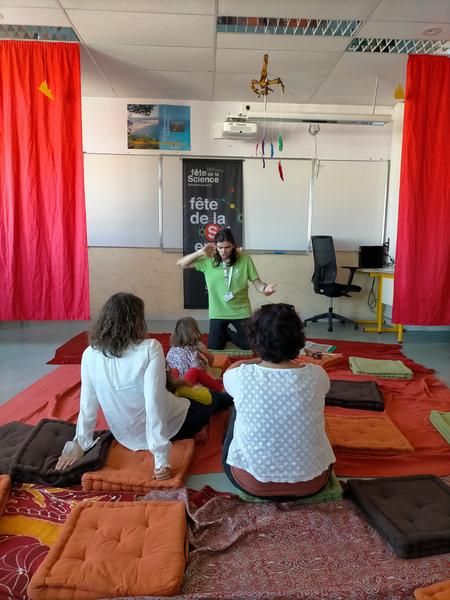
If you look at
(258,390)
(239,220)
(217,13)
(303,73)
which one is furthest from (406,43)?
(258,390)

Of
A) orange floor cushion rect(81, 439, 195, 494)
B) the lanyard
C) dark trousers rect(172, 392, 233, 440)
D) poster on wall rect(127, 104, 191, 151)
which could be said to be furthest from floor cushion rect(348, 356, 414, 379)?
poster on wall rect(127, 104, 191, 151)

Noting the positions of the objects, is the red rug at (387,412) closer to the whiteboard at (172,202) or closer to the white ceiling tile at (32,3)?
the whiteboard at (172,202)

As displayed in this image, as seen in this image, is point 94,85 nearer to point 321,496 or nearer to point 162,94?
point 162,94

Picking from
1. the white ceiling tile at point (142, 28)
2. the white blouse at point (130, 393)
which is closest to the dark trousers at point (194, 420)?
the white blouse at point (130, 393)

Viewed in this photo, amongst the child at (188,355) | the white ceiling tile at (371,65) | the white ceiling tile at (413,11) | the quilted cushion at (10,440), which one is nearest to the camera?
the quilted cushion at (10,440)

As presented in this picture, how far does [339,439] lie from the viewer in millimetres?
2559

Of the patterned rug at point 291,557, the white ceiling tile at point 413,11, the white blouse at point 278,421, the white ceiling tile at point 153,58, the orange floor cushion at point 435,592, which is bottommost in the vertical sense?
the patterned rug at point 291,557

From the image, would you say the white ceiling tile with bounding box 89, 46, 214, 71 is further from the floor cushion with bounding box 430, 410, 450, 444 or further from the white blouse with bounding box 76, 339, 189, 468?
the floor cushion with bounding box 430, 410, 450, 444

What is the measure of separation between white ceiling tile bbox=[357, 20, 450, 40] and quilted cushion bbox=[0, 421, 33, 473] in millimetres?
4245

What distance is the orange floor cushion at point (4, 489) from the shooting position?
190 centimetres

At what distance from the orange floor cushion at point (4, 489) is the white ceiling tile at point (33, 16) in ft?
12.2

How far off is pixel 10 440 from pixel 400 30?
456 centimetres

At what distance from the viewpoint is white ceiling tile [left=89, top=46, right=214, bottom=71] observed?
4551 mm

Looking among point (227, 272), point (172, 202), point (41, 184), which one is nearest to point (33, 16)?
point (41, 184)
